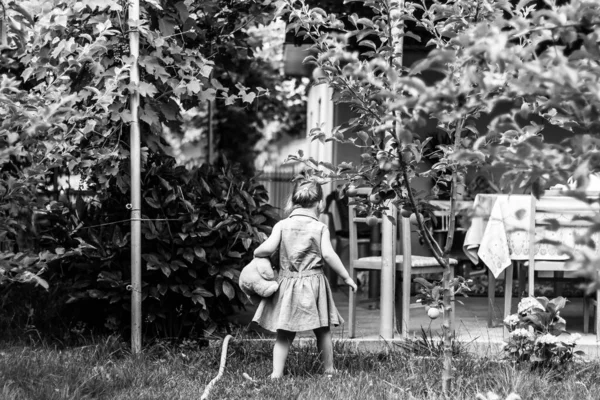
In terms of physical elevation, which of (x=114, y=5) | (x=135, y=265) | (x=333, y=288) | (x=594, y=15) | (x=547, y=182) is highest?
(x=114, y=5)

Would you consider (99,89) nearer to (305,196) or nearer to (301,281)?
(305,196)

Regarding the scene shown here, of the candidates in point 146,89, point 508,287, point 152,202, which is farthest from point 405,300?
point 146,89

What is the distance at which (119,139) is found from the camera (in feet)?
15.0

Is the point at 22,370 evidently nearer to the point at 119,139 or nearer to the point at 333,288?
the point at 119,139

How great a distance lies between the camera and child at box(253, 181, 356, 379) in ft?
13.4

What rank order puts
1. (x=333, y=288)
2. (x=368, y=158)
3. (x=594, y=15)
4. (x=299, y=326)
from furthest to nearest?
1. (x=333, y=288)
2. (x=299, y=326)
3. (x=368, y=158)
4. (x=594, y=15)

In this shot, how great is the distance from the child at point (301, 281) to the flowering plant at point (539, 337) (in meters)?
0.91

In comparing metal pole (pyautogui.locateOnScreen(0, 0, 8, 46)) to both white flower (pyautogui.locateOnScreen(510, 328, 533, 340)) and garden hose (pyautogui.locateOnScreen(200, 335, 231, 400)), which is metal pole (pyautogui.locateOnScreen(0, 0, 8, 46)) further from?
white flower (pyautogui.locateOnScreen(510, 328, 533, 340))

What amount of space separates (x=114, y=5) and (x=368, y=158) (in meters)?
1.66

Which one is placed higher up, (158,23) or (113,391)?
(158,23)

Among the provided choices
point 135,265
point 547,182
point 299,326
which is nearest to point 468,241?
point 299,326

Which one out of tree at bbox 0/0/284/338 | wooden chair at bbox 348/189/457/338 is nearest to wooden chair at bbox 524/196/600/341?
wooden chair at bbox 348/189/457/338

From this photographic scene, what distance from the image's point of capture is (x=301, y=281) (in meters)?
4.12

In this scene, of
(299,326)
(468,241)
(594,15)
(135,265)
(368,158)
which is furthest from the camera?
(468,241)
